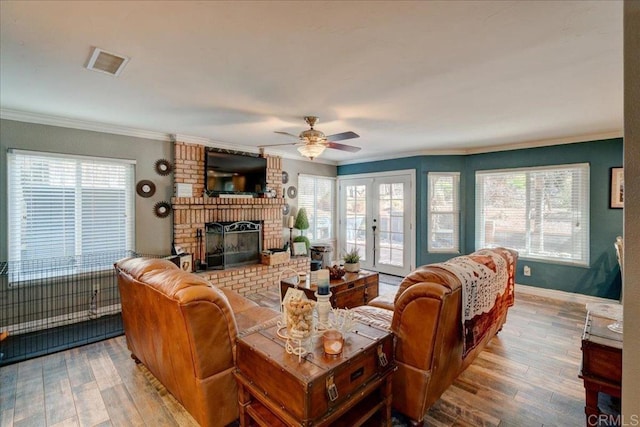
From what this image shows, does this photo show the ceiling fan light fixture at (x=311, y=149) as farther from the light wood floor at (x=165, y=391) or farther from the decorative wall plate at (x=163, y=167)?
the light wood floor at (x=165, y=391)

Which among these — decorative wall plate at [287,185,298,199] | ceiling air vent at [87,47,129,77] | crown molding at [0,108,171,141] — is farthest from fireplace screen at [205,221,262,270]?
ceiling air vent at [87,47,129,77]

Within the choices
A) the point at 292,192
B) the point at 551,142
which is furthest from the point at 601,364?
the point at 292,192

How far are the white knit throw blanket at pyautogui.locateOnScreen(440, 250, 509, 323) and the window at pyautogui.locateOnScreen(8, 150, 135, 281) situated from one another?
4.11m

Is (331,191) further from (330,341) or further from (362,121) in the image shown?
(330,341)

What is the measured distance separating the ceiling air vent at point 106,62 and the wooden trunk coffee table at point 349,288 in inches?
97.5

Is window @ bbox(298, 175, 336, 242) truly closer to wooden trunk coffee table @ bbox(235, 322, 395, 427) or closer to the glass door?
the glass door

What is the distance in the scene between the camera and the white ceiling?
1.57 metres

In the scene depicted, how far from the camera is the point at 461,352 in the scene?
89.6 inches

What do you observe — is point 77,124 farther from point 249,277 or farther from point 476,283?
point 476,283

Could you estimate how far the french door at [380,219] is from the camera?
5785mm

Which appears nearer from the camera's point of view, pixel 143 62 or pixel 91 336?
pixel 143 62

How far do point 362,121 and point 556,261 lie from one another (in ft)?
12.3

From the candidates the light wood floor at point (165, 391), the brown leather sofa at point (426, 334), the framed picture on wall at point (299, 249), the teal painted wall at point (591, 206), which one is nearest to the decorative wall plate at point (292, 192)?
the framed picture on wall at point (299, 249)

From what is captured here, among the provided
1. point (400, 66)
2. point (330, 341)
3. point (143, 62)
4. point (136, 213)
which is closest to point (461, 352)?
point (330, 341)
